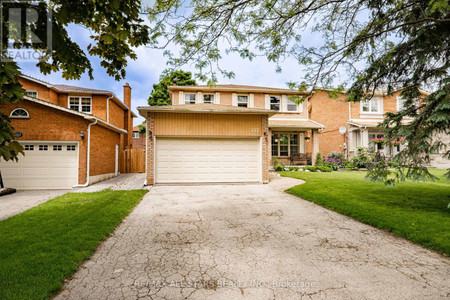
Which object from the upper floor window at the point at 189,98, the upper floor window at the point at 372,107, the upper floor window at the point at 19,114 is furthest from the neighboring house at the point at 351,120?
the upper floor window at the point at 19,114

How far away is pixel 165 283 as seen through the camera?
2369 millimetres

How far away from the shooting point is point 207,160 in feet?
33.0

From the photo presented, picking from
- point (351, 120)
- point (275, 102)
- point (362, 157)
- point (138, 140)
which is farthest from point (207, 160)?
point (138, 140)

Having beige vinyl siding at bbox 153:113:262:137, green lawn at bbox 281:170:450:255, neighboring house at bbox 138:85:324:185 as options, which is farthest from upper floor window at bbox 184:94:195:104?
green lawn at bbox 281:170:450:255

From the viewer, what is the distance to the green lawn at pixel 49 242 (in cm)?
229

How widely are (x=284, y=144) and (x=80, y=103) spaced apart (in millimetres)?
15780

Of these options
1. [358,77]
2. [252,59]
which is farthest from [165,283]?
[358,77]

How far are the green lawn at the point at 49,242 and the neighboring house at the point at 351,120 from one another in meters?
17.4

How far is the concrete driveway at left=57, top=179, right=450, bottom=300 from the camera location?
2.23m

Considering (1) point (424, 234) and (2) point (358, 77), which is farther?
(2) point (358, 77)

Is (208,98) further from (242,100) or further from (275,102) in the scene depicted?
(275,102)

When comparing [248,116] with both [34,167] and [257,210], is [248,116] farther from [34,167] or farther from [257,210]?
[34,167]

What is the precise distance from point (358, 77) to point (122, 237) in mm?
6919

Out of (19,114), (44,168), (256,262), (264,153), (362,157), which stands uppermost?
(19,114)
